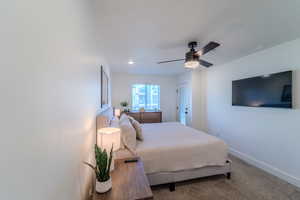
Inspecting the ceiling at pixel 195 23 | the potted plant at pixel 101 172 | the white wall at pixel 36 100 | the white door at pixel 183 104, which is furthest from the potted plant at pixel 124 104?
the white wall at pixel 36 100

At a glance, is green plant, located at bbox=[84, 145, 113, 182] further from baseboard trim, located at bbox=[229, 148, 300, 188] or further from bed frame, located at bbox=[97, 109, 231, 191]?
baseboard trim, located at bbox=[229, 148, 300, 188]

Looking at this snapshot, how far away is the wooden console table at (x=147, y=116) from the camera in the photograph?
5109 millimetres

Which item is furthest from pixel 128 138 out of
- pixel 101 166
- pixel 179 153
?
pixel 101 166

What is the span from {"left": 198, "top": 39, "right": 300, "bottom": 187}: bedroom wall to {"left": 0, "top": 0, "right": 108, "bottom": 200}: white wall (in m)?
3.21

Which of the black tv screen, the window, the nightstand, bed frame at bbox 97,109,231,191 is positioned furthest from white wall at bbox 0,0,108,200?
the window

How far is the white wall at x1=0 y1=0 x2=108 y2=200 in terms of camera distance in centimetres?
37

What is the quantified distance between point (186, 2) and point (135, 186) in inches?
75.0

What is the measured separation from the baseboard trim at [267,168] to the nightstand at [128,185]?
260 cm

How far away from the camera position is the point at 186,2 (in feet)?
4.58

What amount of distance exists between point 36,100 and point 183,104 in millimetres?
5107

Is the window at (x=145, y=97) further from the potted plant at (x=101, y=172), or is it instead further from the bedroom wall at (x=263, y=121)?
the potted plant at (x=101, y=172)

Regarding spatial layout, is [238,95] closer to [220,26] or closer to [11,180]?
[220,26]

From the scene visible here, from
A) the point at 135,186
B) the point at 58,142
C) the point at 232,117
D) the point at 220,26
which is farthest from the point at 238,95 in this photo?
the point at 58,142

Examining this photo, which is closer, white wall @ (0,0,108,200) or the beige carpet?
white wall @ (0,0,108,200)
